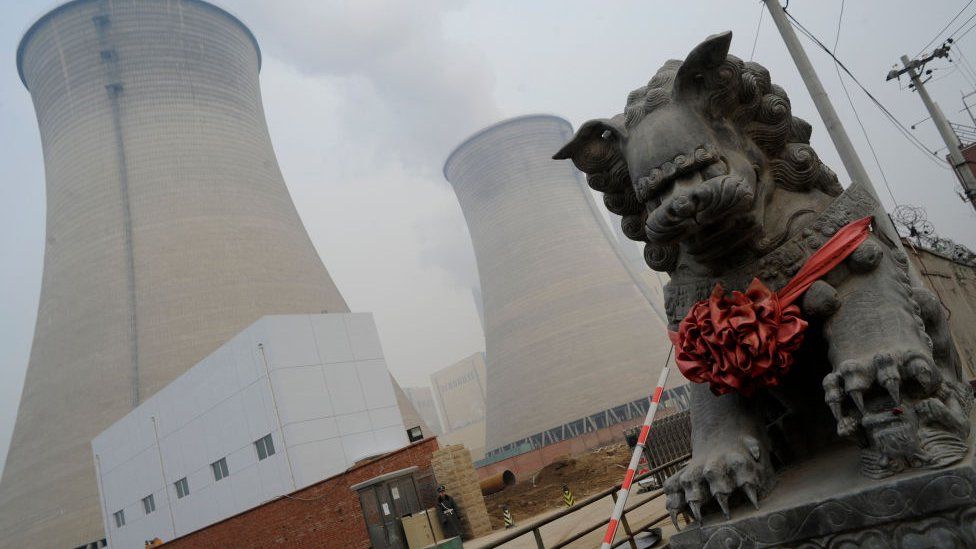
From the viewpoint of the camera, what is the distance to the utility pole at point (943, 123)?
41.3 feet

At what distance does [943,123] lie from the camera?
12.7 meters

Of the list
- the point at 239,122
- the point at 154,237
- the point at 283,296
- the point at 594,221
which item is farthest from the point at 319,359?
the point at 594,221

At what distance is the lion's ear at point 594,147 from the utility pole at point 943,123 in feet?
44.7

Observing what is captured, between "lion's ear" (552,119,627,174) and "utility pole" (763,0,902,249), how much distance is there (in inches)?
164

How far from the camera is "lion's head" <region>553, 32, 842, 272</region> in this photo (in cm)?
155

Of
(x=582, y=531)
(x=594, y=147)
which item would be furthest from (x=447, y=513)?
(x=594, y=147)

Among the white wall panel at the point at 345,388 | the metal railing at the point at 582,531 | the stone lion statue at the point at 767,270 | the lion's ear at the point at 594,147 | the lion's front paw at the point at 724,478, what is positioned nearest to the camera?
the stone lion statue at the point at 767,270

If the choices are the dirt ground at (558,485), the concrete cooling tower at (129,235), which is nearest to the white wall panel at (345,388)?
the dirt ground at (558,485)

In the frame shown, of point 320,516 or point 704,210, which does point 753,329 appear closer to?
point 704,210

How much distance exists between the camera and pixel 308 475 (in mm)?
12633

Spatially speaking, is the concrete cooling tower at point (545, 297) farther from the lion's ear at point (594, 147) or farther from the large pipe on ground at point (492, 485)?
the lion's ear at point (594, 147)

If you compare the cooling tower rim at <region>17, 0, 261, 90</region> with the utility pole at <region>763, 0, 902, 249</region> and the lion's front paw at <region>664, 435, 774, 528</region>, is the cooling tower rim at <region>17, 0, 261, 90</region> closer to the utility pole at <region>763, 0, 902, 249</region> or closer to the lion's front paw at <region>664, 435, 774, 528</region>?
the utility pole at <region>763, 0, 902, 249</region>

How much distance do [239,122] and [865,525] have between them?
839 inches

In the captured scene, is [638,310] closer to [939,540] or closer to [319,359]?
[319,359]
